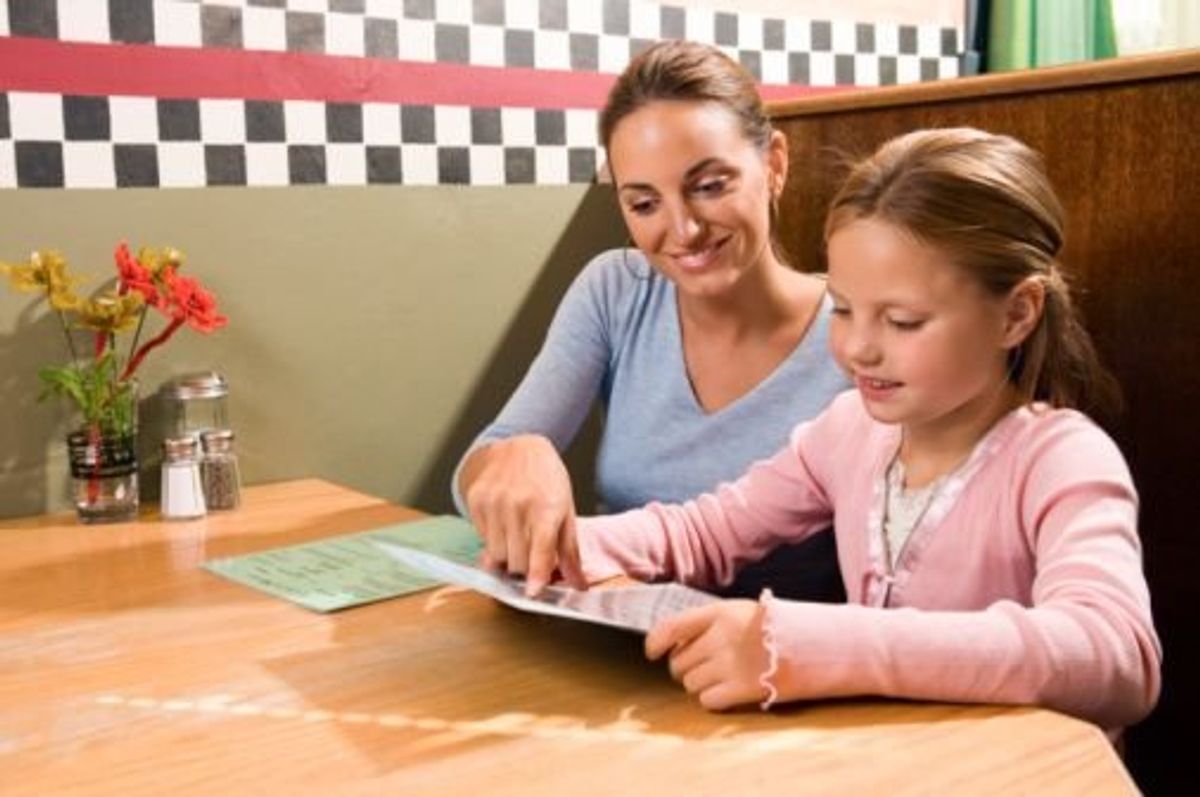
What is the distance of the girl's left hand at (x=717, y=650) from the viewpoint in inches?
35.6

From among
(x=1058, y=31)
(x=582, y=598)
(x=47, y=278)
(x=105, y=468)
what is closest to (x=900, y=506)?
(x=582, y=598)

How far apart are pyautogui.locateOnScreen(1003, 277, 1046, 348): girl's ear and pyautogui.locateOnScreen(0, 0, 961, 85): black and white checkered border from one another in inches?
50.3

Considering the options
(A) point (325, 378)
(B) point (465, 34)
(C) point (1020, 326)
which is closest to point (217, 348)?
(A) point (325, 378)

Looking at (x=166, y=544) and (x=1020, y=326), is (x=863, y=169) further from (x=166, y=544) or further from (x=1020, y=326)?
(x=166, y=544)

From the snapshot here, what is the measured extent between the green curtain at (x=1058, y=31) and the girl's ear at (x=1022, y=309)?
5.79 feet

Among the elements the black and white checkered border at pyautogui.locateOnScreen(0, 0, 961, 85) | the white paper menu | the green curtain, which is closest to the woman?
the white paper menu

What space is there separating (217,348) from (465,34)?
691 mm

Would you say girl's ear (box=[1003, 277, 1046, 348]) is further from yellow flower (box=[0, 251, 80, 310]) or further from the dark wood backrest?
yellow flower (box=[0, 251, 80, 310])

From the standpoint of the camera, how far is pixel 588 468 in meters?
2.48

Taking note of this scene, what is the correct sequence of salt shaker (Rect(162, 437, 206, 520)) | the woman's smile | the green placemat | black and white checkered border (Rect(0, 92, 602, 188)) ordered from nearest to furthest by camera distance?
1. the green placemat
2. the woman's smile
3. salt shaker (Rect(162, 437, 206, 520))
4. black and white checkered border (Rect(0, 92, 602, 188))

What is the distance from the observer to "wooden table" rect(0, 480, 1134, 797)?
31.7 inches

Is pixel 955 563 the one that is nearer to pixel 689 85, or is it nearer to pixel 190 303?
pixel 689 85

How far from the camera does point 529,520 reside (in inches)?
47.9

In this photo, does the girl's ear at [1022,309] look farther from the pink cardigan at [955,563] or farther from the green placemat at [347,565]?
the green placemat at [347,565]
